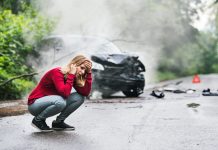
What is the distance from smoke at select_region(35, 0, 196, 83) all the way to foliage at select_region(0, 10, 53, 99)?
1.63m

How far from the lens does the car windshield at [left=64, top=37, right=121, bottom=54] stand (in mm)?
14586

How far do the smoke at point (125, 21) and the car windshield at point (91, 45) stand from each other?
91 centimetres

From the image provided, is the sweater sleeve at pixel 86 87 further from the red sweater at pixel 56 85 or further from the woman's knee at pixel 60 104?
the woman's knee at pixel 60 104

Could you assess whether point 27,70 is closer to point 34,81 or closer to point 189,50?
point 34,81

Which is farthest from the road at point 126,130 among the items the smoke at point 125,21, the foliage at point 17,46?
the smoke at point 125,21

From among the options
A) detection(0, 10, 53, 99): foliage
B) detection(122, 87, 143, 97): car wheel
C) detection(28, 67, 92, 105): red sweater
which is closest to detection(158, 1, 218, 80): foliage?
detection(0, 10, 53, 99): foliage

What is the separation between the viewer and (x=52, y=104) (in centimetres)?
759

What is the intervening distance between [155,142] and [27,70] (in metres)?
9.96

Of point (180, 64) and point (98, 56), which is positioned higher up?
point (98, 56)

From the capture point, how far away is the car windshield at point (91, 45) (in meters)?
14.6

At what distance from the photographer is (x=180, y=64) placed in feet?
151

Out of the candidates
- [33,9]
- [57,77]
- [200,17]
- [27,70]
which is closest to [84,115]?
[57,77]

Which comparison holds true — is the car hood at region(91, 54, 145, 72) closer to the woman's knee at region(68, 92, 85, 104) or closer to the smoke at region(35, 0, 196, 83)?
the smoke at region(35, 0, 196, 83)

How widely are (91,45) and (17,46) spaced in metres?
2.82
